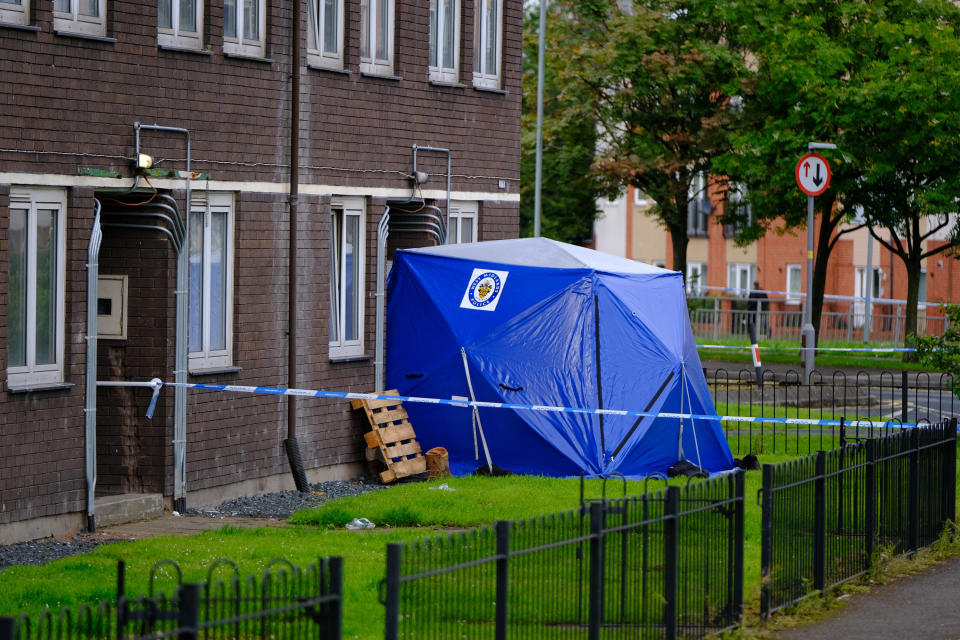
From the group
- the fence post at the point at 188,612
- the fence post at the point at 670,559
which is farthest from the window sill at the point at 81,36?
the fence post at the point at 188,612

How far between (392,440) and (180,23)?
491 cm

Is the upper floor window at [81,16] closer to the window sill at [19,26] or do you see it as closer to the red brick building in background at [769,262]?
the window sill at [19,26]

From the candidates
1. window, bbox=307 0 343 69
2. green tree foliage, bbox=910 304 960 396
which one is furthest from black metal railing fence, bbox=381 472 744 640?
green tree foliage, bbox=910 304 960 396

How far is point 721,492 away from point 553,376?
7.11m

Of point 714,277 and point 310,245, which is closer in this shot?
point 310,245

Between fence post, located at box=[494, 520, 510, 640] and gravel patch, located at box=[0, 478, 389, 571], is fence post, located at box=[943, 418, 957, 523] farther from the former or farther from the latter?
fence post, located at box=[494, 520, 510, 640]

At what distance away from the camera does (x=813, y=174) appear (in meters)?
26.6

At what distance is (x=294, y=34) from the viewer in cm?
1669

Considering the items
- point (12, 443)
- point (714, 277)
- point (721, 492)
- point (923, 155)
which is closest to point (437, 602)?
point (721, 492)

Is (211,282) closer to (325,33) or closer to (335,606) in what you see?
(325,33)

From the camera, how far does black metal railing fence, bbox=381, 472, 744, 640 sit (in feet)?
24.5

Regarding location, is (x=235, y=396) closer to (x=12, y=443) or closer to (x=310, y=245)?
(x=310, y=245)

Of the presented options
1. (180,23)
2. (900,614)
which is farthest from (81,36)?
(900,614)

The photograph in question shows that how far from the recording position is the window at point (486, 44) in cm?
2012
